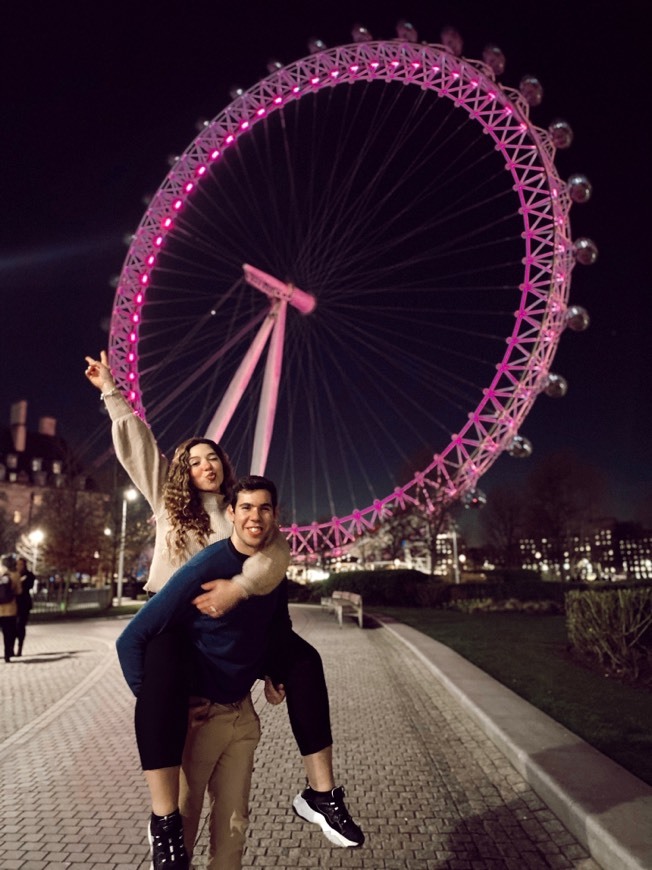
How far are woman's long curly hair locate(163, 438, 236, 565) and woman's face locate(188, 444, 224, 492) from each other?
0.08 ft

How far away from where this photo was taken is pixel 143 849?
4172 millimetres

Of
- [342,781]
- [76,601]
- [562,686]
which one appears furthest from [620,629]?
[76,601]

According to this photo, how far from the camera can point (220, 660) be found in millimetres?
2641

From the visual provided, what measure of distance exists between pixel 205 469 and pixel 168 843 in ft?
5.12

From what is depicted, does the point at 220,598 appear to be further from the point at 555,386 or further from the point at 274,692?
the point at 555,386

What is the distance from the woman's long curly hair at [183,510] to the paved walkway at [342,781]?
2.36 m

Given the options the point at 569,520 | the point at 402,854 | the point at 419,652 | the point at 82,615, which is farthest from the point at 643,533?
the point at 402,854

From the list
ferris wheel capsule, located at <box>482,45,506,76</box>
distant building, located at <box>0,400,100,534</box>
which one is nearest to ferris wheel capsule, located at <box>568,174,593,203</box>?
ferris wheel capsule, located at <box>482,45,506,76</box>

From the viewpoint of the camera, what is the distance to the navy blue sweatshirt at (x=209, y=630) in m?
2.54

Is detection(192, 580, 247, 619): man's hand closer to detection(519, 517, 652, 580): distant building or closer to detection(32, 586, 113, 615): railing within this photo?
detection(32, 586, 113, 615): railing

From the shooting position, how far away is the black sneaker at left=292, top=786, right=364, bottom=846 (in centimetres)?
263

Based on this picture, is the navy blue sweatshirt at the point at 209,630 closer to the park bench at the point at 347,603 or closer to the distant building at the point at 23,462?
the park bench at the point at 347,603

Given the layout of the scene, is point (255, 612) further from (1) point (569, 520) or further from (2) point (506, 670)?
(1) point (569, 520)

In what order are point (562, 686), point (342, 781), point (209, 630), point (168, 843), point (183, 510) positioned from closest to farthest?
point (168, 843) < point (209, 630) < point (183, 510) < point (342, 781) < point (562, 686)
